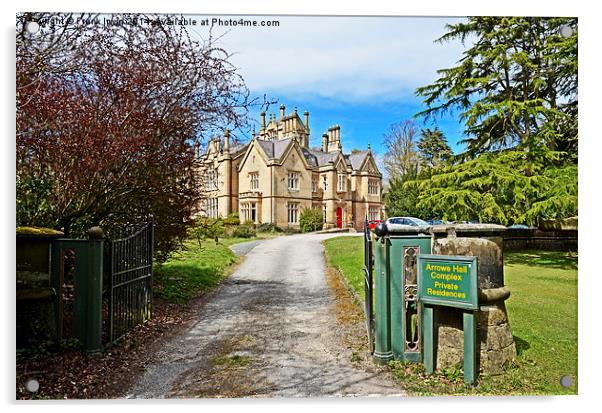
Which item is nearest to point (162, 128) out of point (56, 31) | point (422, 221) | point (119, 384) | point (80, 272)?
point (56, 31)

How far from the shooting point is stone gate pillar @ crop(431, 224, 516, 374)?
11.4 ft

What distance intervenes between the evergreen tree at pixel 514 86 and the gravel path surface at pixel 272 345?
6.18 feet

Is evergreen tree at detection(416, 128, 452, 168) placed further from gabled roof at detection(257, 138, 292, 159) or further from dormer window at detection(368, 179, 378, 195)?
gabled roof at detection(257, 138, 292, 159)

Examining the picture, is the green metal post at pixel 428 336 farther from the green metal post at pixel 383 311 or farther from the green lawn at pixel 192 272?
the green lawn at pixel 192 272

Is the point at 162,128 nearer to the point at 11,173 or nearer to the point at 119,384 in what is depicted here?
the point at 11,173

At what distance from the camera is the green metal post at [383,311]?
377cm

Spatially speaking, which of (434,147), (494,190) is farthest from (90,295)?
(494,190)

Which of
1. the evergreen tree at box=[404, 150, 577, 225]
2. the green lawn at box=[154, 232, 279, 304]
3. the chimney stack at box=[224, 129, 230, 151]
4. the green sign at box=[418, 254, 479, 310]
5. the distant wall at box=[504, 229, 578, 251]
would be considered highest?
the chimney stack at box=[224, 129, 230, 151]

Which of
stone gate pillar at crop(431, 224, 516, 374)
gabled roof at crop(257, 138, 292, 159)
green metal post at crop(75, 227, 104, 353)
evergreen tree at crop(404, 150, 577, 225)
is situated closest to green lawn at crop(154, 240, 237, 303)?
gabled roof at crop(257, 138, 292, 159)

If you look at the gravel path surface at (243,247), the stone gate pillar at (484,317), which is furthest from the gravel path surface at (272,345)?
the stone gate pillar at (484,317)

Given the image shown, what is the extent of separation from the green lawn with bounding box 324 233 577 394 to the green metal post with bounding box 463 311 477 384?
0.15 m

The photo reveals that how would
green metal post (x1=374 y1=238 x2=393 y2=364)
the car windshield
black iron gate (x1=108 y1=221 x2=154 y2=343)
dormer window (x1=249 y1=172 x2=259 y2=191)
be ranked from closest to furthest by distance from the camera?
green metal post (x1=374 y1=238 x2=393 y2=364), black iron gate (x1=108 y1=221 x2=154 y2=343), the car windshield, dormer window (x1=249 y1=172 x2=259 y2=191)

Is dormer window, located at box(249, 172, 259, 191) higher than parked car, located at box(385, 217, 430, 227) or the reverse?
higher

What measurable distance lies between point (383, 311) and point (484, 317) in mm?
754
